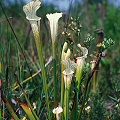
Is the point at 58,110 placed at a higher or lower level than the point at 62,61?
lower

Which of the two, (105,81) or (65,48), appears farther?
(105,81)

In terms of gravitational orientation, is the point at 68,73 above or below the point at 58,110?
above

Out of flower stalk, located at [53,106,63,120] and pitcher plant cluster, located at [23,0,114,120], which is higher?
pitcher plant cluster, located at [23,0,114,120]

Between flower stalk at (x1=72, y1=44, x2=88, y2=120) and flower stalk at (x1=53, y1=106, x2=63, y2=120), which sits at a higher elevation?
flower stalk at (x1=72, y1=44, x2=88, y2=120)

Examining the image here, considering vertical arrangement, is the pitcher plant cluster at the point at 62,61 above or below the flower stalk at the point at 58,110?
above

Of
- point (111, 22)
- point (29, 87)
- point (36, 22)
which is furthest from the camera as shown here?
point (111, 22)

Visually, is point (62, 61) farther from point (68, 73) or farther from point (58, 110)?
point (58, 110)

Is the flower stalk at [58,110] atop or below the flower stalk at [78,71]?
below

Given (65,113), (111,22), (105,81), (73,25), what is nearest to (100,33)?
(73,25)

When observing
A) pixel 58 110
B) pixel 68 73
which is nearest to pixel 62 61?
pixel 68 73

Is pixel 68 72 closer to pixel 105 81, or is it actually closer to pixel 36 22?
pixel 36 22

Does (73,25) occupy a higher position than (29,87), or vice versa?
(73,25)
